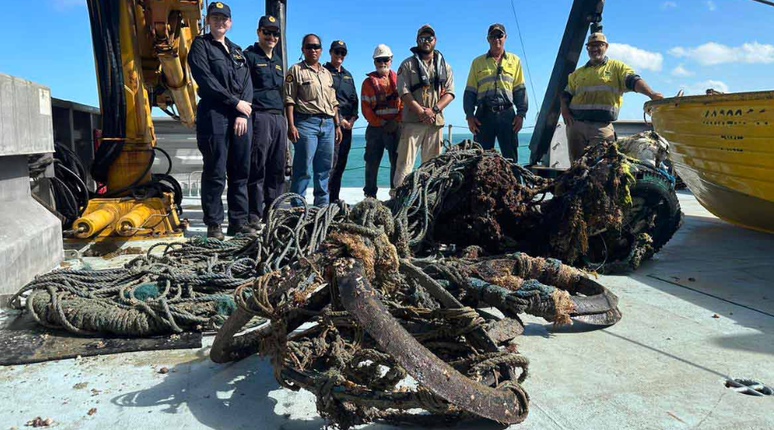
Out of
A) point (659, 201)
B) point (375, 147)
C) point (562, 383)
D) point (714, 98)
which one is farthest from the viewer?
point (375, 147)

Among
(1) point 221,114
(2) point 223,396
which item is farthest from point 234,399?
(1) point 221,114

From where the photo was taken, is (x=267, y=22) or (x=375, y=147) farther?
(x=375, y=147)

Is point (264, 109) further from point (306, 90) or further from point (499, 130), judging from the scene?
point (499, 130)

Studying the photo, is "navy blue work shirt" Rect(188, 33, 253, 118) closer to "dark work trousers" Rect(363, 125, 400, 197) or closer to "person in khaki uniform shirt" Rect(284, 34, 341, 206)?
"person in khaki uniform shirt" Rect(284, 34, 341, 206)

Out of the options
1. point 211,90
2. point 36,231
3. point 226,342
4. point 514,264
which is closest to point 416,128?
point 211,90

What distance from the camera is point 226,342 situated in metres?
2.13

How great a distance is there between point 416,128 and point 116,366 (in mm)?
4175

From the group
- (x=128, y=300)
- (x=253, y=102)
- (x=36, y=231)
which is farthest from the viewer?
(x=253, y=102)

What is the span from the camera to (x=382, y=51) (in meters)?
6.20

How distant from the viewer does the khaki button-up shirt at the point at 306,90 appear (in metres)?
5.41

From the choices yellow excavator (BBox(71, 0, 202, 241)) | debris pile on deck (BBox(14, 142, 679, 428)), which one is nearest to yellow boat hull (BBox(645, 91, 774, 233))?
debris pile on deck (BBox(14, 142, 679, 428))

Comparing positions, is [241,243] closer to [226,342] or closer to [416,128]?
[226,342]

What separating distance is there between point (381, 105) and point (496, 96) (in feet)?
4.35

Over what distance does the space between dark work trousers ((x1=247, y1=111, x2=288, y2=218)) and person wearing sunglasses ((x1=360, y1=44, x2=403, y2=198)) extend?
1290mm
